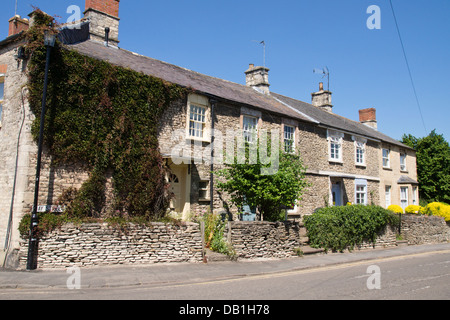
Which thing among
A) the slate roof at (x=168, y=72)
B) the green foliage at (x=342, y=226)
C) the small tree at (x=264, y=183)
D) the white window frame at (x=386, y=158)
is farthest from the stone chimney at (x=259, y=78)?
the small tree at (x=264, y=183)

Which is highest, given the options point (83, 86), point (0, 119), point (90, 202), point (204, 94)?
point (204, 94)

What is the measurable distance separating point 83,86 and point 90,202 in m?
3.73

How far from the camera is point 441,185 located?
32.2 metres

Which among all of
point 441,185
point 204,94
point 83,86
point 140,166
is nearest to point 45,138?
point 83,86

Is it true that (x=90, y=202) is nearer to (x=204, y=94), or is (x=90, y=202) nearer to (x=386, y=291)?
(x=204, y=94)

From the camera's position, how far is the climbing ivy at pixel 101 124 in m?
11.0

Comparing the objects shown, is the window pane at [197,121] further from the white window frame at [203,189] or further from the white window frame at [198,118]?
the white window frame at [203,189]

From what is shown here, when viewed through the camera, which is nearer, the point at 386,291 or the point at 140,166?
the point at 386,291

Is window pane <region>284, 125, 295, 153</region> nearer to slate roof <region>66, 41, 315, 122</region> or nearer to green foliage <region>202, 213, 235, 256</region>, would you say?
slate roof <region>66, 41, 315, 122</region>

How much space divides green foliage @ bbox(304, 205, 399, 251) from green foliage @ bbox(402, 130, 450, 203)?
762 inches

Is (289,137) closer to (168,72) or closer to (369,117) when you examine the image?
(168,72)

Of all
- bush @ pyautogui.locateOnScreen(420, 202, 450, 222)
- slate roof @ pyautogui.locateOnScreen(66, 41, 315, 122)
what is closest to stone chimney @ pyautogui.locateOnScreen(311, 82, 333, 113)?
slate roof @ pyautogui.locateOnScreen(66, 41, 315, 122)

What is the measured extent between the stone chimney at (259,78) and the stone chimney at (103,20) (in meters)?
9.98
